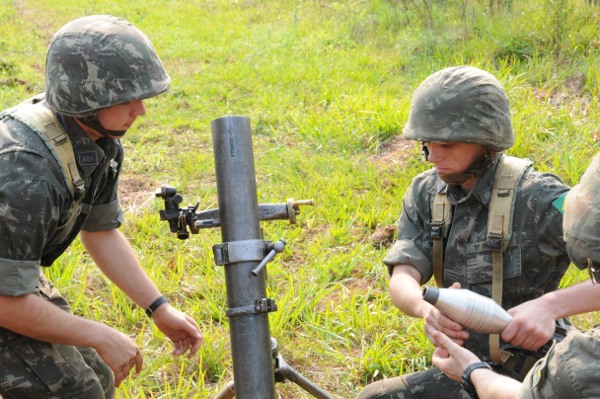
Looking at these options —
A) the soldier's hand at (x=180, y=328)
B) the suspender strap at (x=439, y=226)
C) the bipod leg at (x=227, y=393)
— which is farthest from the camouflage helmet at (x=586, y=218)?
the soldier's hand at (x=180, y=328)

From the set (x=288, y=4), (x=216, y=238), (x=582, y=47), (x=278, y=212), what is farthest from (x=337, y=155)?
(x=288, y=4)

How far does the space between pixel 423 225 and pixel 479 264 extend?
323 mm

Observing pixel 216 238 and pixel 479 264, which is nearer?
pixel 479 264

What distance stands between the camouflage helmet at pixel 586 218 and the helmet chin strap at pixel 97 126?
5.72ft

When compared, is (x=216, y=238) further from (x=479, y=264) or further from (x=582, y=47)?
(x=582, y=47)

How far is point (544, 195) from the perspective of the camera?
2.96 meters

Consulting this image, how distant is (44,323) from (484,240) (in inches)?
70.9

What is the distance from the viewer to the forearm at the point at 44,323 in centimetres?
254

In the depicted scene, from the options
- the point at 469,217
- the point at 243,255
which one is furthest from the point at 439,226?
the point at 243,255

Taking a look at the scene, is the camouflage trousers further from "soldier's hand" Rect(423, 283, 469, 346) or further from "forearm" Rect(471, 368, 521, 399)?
"forearm" Rect(471, 368, 521, 399)

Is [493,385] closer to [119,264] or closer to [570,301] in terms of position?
[570,301]

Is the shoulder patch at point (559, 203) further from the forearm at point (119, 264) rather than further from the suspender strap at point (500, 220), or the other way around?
the forearm at point (119, 264)

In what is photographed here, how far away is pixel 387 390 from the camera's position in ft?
10.6

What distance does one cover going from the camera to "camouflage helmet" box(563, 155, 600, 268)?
2027 mm
